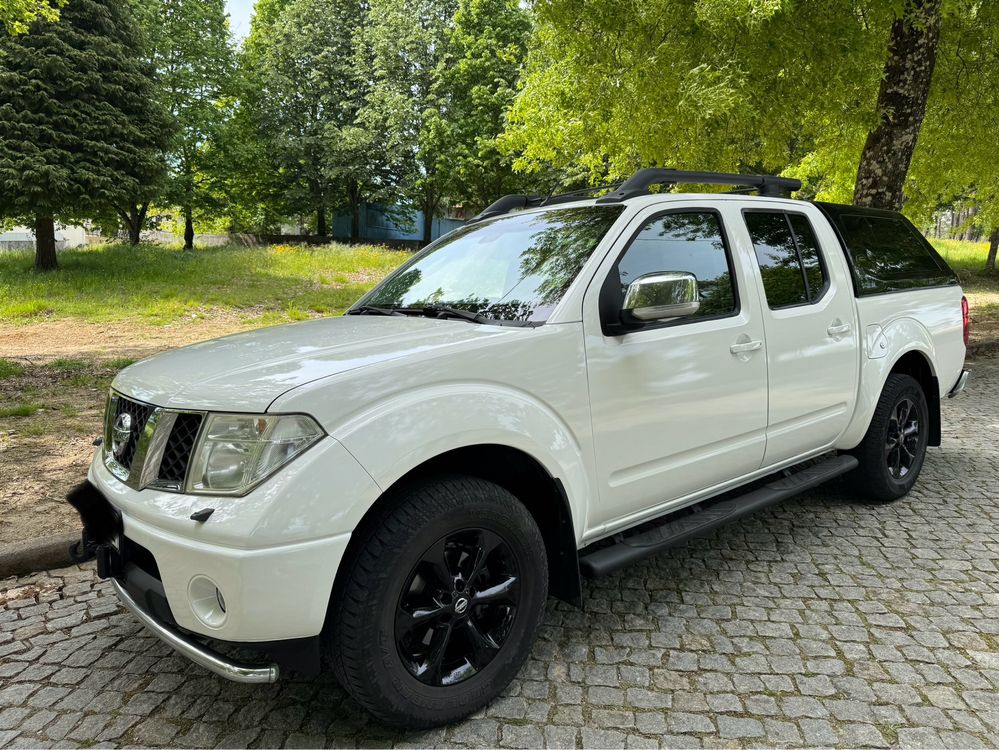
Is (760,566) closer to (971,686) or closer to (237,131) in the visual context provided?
(971,686)

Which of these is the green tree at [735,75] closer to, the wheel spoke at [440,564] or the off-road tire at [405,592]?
the off-road tire at [405,592]

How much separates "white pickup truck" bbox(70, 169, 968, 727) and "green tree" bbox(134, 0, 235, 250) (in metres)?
26.5

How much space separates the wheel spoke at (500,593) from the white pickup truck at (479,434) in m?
0.01

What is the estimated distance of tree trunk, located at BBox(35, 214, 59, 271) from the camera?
1714cm

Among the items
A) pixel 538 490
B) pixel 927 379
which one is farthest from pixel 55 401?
pixel 927 379

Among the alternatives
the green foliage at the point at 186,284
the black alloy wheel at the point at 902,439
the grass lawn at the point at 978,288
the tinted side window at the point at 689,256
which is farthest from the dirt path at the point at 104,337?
the grass lawn at the point at 978,288

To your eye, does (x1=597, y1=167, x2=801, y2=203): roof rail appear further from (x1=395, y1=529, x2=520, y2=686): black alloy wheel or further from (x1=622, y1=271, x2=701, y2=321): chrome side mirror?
(x1=395, y1=529, x2=520, y2=686): black alloy wheel

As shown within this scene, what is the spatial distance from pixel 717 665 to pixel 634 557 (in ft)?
1.80

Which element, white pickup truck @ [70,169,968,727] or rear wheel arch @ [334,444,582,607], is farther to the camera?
rear wheel arch @ [334,444,582,607]

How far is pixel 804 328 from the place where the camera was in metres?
3.66

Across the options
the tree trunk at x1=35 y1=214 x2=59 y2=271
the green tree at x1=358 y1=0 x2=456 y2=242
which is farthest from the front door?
the green tree at x1=358 y1=0 x2=456 y2=242

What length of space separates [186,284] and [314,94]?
56.9 ft

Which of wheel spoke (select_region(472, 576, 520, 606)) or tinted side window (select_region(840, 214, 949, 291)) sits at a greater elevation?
tinted side window (select_region(840, 214, 949, 291))

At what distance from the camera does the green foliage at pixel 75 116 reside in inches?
611
